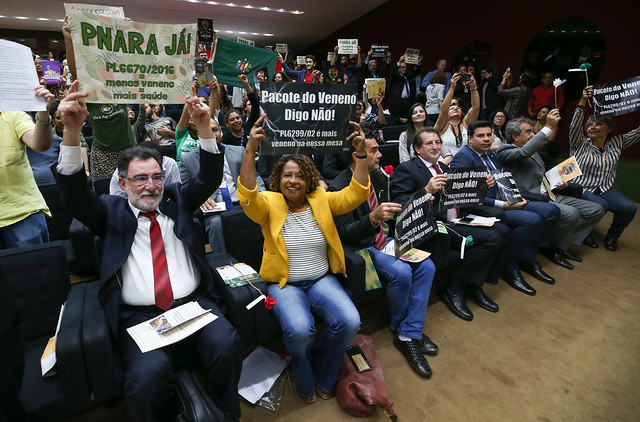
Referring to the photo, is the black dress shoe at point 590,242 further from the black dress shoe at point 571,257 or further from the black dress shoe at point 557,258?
the black dress shoe at point 557,258

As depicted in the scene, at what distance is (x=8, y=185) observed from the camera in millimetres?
1981

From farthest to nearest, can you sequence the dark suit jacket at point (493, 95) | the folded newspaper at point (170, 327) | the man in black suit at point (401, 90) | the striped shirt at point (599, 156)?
the man in black suit at point (401, 90) → the dark suit jacket at point (493, 95) → the striped shirt at point (599, 156) → the folded newspaper at point (170, 327)

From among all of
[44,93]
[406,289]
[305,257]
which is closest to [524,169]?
[406,289]

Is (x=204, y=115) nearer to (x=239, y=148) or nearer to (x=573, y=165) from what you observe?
(x=239, y=148)

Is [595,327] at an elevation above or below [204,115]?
below

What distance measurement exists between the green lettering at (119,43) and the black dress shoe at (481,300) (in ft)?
9.61

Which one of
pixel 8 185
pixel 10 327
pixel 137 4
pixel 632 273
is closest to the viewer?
pixel 10 327

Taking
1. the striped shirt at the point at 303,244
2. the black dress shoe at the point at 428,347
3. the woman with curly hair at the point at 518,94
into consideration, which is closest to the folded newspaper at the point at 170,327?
the striped shirt at the point at 303,244

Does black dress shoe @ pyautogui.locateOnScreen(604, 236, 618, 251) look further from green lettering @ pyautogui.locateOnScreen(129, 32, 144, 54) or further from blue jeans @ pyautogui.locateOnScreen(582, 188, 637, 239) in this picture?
green lettering @ pyautogui.locateOnScreen(129, 32, 144, 54)

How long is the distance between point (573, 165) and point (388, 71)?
8121 millimetres

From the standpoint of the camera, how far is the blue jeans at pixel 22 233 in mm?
2000

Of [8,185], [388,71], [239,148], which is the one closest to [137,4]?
[388,71]

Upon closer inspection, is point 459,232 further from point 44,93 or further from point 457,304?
point 44,93

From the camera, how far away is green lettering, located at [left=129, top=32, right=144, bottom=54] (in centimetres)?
157
